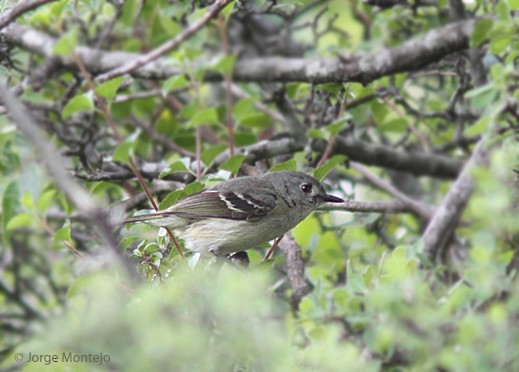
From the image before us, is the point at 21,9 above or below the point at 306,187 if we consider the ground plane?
above

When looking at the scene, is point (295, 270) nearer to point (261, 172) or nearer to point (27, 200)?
point (261, 172)

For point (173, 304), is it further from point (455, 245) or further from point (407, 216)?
point (407, 216)

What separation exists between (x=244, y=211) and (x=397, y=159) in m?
1.78

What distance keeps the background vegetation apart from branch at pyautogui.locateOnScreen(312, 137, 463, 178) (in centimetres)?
1

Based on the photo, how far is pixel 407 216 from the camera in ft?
19.2

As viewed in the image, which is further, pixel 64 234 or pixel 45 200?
pixel 45 200

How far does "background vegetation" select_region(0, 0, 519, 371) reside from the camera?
2.20 meters

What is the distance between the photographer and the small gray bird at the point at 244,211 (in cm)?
411

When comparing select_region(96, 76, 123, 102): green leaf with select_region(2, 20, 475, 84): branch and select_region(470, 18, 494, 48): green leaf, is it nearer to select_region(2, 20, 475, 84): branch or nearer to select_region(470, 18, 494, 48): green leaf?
select_region(2, 20, 475, 84): branch

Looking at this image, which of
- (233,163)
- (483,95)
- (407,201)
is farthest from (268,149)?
(483,95)

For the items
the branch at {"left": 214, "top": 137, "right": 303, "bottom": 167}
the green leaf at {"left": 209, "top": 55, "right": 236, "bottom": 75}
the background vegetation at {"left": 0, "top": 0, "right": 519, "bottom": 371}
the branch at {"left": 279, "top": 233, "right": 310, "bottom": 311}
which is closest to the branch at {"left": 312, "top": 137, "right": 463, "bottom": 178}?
the background vegetation at {"left": 0, "top": 0, "right": 519, "bottom": 371}

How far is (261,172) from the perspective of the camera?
482 centimetres

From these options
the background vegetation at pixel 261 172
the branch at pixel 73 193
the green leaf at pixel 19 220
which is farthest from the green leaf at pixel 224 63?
the branch at pixel 73 193

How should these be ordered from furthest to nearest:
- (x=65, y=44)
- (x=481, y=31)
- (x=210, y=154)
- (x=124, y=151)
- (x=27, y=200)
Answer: (x=27, y=200)
(x=481, y=31)
(x=210, y=154)
(x=65, y=44)
(x=124, y=151)
